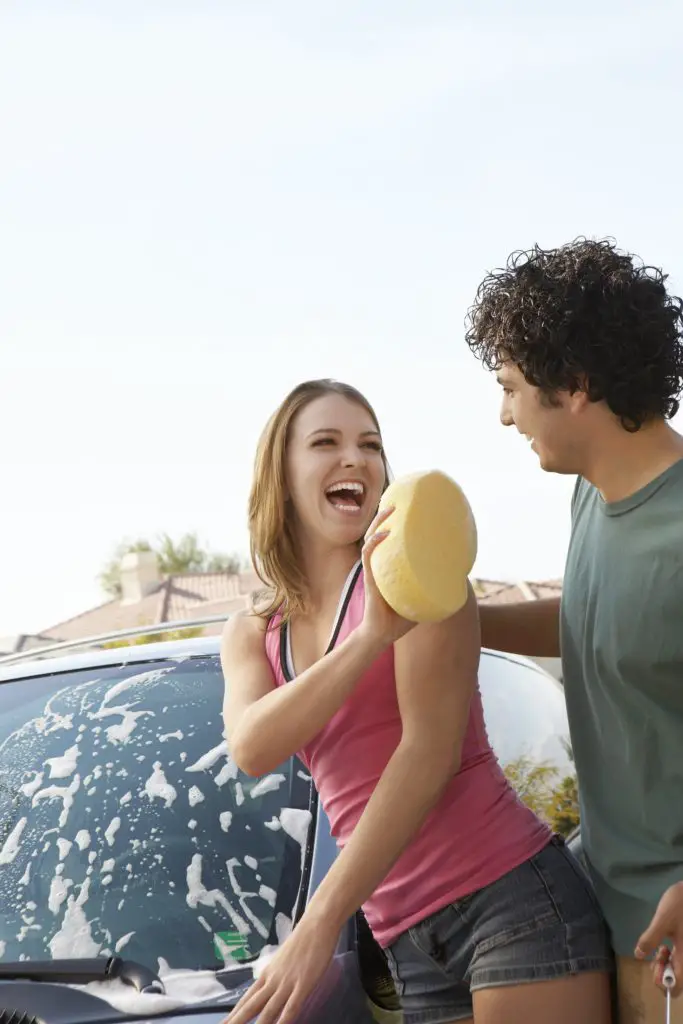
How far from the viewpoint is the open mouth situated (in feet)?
6.82

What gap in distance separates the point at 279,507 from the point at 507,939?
2.43 ft

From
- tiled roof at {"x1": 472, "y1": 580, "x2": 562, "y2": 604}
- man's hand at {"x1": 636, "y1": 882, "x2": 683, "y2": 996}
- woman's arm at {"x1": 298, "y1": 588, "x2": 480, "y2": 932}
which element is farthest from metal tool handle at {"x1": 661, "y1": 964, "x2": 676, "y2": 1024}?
tiled roof at {"x1": 472, "y1": 580, "x2": 562, "y2": 604}

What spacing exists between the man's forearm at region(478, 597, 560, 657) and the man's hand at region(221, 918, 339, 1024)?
65 cm

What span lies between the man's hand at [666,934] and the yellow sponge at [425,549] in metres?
0.49


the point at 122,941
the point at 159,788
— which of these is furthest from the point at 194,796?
the point at 122,941

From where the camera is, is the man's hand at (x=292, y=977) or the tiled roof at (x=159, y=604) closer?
the man's hand at (x=292, y=977)

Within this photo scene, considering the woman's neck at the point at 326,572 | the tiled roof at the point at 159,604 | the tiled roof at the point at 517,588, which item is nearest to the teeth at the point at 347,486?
the woman's neck at the point at 326,572

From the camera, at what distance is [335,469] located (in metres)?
2.08

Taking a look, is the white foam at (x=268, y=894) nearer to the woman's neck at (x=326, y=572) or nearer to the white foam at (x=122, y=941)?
the white foam at (x=122, y=941)

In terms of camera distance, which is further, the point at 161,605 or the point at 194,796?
the point at 161,605

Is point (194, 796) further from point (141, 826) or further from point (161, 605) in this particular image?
point (161, 605)

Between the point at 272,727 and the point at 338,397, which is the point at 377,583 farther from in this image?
the point at 338,397

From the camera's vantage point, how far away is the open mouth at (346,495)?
2.08m

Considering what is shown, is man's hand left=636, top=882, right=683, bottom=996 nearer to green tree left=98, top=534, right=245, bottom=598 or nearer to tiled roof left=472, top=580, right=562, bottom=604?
tiled roof left=472, top=580, right=562, bottom=604
